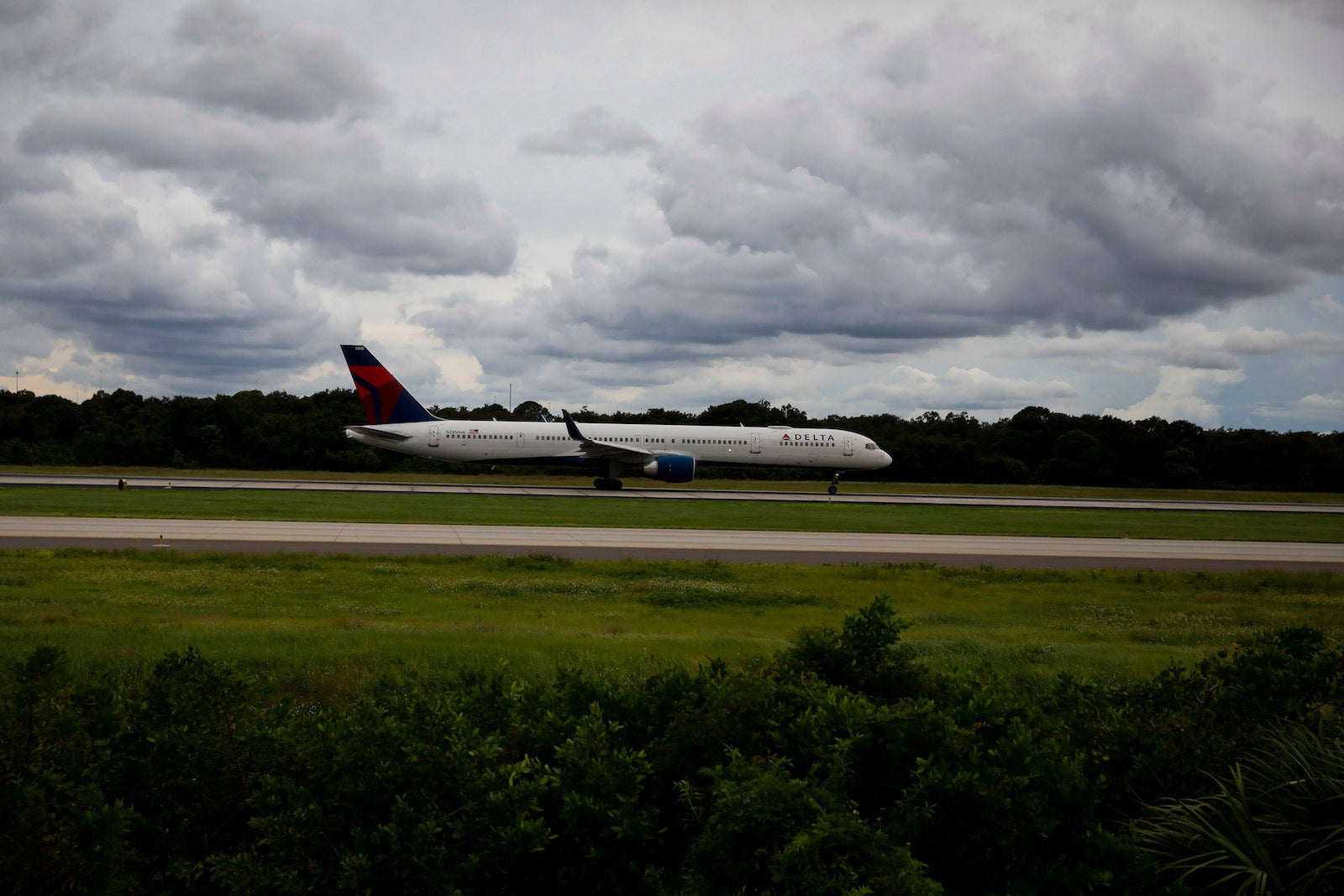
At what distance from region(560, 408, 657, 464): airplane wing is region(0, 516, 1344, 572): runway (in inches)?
752

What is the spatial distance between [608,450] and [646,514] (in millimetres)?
13726

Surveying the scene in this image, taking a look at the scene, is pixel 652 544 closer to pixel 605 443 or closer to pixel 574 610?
pixel 574 610

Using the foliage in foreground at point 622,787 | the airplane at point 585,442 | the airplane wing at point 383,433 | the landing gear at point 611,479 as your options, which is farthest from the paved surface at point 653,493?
the foliage in foreground at point 622,787

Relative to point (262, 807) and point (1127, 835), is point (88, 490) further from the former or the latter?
point (1127, 835)

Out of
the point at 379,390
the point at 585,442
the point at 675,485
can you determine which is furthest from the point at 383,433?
the point at 675,485

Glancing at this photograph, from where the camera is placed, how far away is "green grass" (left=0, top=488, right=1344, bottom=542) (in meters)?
31.1

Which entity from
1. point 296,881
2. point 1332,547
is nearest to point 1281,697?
point 296,881

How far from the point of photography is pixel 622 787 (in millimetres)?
5121

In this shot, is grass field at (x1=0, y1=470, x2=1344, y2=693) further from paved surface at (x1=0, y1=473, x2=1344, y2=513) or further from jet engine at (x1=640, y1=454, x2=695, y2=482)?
jet engine at (x1=640, y1=454, x2=695, y2=482)

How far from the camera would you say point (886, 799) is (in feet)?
17.8

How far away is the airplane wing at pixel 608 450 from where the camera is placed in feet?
160

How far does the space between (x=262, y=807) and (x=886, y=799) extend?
353cm

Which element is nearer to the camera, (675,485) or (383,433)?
(383,433)

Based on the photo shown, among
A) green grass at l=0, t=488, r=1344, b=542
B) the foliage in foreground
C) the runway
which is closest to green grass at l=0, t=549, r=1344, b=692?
the foliage in foreground
